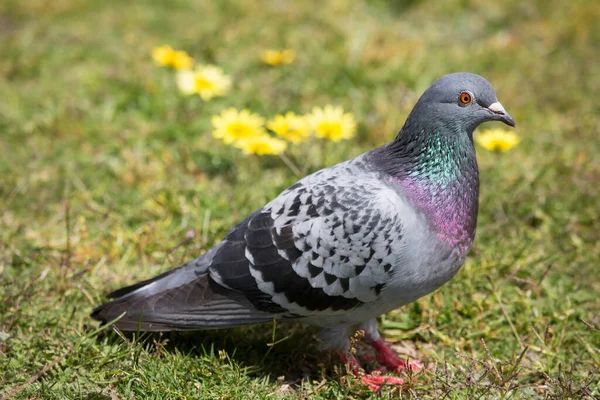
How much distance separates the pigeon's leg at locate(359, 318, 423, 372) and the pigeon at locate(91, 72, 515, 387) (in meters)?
0.23

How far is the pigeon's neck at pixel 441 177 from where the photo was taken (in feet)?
11.5

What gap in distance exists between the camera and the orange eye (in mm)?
3568

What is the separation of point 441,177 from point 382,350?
111 cm

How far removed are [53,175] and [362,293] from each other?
3.09m

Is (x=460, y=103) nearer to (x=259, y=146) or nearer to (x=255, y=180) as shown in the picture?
(x=259, y=146)

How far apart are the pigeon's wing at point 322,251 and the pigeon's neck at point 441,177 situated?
0.43 feet

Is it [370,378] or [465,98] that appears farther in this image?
[370,378]

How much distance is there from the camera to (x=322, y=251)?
137 inches

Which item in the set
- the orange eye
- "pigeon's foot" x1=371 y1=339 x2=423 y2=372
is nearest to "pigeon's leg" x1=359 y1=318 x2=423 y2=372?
"pigeon's foot" x1=371 y1=339 x2=423 y2=372

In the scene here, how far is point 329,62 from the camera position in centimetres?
688

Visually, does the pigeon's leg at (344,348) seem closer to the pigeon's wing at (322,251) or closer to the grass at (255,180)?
the grass at (255,180)

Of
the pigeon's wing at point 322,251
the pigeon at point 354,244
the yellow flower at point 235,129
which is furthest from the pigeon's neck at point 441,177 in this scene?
the yellow flower at point 235,129

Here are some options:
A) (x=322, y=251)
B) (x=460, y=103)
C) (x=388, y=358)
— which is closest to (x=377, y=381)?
(x=388, y=358)

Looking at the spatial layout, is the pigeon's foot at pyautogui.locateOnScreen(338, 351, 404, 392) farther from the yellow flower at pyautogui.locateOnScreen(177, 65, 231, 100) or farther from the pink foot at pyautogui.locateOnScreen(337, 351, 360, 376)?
the yellow flower at pyautogui.locateOnScreen(177, 65, 231, 100)
